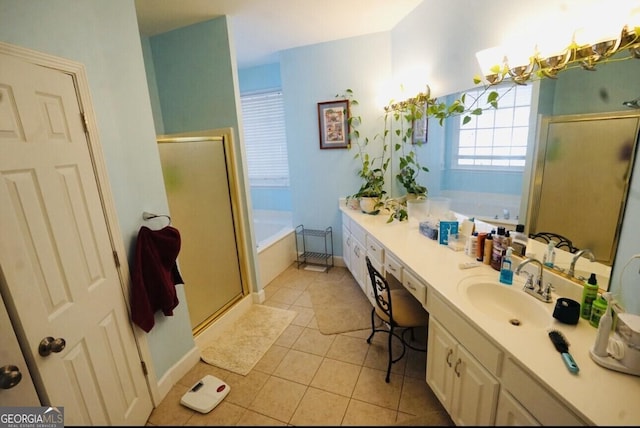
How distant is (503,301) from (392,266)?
29.1 inches

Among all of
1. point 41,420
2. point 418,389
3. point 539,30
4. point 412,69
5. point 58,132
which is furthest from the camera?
point 412,69

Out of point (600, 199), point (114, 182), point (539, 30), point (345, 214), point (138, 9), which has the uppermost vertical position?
point (138, 9)

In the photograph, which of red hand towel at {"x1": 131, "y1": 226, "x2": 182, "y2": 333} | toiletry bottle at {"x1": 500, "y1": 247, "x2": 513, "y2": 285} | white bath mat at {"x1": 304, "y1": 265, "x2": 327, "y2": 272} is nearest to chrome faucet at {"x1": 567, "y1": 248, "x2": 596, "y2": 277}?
toiletry bottle at {"x1": 500, "y1": 247, "x2": 513, "y2": 285}

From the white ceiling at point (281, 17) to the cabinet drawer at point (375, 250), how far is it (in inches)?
76.4

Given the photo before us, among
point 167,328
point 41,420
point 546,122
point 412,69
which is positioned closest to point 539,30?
point 546,122

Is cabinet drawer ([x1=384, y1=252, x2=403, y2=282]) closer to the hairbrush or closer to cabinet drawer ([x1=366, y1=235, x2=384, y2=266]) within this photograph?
cabinet drawer ([x1=366, y1=235, x2=384, y2=266])

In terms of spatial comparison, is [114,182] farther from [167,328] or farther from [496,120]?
[496,120]

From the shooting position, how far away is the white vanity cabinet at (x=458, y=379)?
3.81 feet

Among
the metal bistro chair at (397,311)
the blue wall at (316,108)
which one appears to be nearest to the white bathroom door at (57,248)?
the metal bistro chair at (397,311)

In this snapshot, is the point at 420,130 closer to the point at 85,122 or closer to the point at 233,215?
the point at 233,215

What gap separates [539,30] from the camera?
1.46 metres

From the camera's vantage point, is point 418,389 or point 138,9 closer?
point 418,389

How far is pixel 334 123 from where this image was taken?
3.23 metres

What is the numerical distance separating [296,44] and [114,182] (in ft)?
8.11
